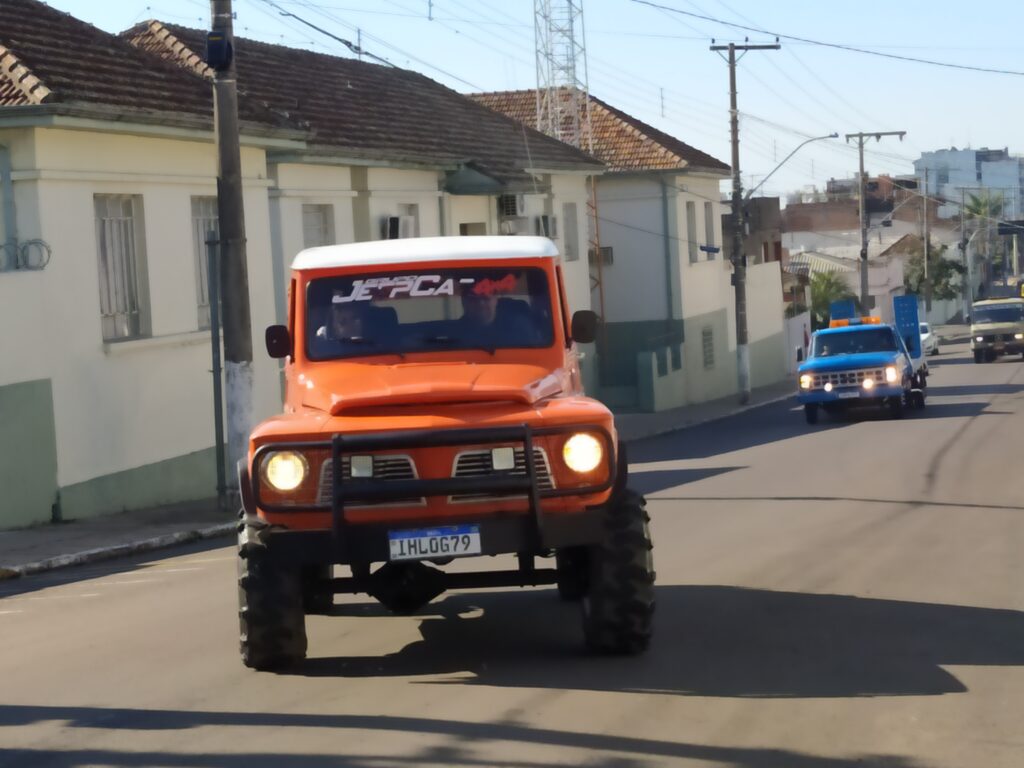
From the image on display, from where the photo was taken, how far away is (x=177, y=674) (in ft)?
27.7

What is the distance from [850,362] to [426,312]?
2303cm

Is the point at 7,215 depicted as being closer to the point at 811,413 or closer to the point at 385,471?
the point at 385,471

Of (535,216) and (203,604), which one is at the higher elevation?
(535,216)

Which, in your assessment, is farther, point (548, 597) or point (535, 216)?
point (535, 216)

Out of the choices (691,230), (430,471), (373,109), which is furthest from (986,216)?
(430,471)

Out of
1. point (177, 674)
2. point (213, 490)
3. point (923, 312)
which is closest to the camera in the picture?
point (177, 674)

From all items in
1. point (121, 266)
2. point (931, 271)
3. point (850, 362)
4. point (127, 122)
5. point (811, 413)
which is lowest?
point (811, 413)

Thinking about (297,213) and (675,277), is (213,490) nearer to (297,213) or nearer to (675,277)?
(297,213)

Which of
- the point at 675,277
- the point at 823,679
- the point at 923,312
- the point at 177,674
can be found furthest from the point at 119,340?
the point at 923,312

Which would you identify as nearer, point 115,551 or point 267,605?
point 267,605

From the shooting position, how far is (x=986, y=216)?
101m

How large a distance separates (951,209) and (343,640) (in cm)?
13110

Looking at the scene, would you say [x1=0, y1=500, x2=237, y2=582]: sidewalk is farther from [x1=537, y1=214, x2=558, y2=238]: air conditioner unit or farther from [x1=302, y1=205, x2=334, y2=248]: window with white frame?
[x1=537, y1=214, x2=558, y2=238]: air conditioner unit

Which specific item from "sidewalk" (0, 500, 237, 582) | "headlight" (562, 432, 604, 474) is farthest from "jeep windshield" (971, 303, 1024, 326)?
"headlight" (562, 432, 604, 474)
